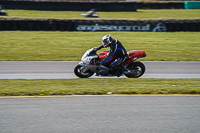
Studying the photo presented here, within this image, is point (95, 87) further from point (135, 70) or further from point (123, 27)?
point (123, 27)

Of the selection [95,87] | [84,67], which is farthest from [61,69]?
[95,87]

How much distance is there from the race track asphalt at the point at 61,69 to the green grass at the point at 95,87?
3.41 ft

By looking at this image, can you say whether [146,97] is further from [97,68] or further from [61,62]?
[61,62]

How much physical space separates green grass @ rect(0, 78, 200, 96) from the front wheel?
28.7 inches

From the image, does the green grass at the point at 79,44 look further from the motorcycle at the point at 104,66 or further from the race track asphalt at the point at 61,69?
the motorcycle at the point at 104,66

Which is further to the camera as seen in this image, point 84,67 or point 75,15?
point 75,15

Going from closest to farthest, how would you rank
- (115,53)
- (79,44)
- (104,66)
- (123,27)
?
(115,53) → (104,66) → (79,44) → (123,27)

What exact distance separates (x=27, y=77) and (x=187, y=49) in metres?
10.5

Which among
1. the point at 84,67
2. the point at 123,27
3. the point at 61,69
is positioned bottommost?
the point at 61,69

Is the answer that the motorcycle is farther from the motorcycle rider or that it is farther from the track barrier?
the track barrier

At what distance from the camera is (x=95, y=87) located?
29.7 feet

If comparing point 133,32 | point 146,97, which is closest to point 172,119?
point 146,97

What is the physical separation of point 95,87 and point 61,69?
3688 millimetres

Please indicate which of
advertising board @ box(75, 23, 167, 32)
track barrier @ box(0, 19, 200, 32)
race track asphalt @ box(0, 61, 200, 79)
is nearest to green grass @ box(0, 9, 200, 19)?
track barrier @ box(0, 19, 200, 32)
